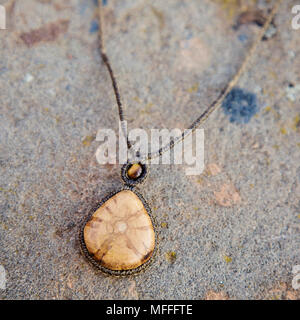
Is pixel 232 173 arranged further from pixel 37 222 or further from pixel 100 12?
pixel 100 12

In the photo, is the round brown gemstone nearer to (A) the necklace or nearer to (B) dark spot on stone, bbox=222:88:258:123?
(A) the necklace

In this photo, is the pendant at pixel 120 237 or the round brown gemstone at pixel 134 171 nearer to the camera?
the pendant at pixel 120 237

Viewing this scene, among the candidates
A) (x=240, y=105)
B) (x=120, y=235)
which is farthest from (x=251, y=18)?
(x=120, y=235)

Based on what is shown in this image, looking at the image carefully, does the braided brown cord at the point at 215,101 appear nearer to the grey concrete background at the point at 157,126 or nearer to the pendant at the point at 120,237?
the grey concrete background at the point at 157,126

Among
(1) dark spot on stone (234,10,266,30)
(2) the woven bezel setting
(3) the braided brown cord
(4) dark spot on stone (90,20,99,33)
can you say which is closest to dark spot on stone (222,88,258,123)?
(3) the braided brown cord

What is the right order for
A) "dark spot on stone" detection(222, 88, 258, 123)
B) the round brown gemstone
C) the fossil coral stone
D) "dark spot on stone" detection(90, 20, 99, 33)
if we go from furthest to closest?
1. "dark spot on stone" detection(90, 20, 99, 33)
2. "dark spot on stone" detection(222, 88, 258, 123)
3. the round brown gemstone
4. the fossil coral stone

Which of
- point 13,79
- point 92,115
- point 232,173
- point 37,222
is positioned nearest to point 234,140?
point 232,173

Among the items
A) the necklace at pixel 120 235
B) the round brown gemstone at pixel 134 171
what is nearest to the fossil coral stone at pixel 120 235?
the necklace at pixel 120 235
